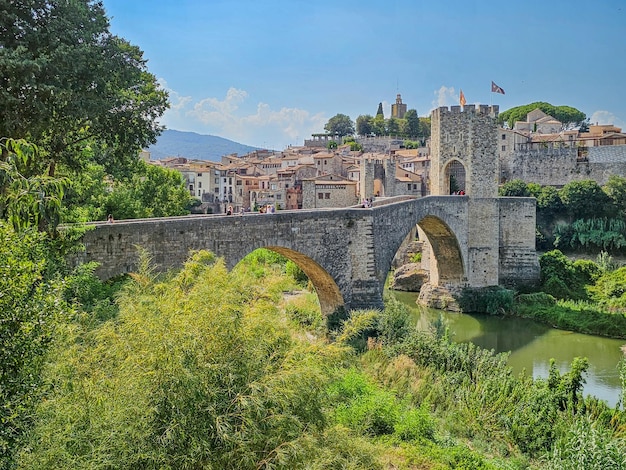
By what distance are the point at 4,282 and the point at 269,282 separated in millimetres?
5003

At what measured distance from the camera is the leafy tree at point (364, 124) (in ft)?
309

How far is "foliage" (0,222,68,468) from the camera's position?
441 cm

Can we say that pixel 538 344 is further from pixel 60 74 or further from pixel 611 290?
pixel 60 74

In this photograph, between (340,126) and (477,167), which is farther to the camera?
(340,126)

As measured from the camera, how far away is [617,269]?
2977cm

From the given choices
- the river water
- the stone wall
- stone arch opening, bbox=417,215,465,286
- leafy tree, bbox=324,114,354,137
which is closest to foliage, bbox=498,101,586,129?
leafy tree, bbox=324,114,354,137

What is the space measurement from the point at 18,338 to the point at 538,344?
68.4 feet

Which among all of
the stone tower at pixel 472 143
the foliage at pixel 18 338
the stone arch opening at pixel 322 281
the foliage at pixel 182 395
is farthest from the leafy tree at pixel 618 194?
the foliage at pixel 18 338

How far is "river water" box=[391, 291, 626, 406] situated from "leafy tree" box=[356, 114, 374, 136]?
6952 cm

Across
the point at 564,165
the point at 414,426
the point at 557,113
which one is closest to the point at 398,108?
the point at 557,113

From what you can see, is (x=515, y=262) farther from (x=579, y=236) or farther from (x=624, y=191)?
(x=624, y=191)

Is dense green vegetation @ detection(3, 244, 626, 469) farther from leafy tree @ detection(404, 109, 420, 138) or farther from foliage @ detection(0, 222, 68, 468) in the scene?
leafy tree @ detection(404, 109, 420, 138)

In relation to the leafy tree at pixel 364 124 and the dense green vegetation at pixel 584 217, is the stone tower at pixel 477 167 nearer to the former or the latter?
the dense green vegetation at pixel 584 217

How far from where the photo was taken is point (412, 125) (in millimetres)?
88562
